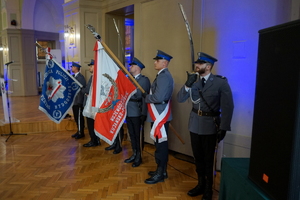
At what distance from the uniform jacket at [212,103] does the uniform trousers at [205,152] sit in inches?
3.3

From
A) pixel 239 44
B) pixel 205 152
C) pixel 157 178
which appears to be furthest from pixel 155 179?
pixel 239 44

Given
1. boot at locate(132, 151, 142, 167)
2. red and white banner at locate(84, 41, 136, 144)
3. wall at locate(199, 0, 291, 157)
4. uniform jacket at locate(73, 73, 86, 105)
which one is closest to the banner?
uniform jacket at locate(73, 73, 86, 105)

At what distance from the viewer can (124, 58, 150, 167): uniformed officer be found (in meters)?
3.35

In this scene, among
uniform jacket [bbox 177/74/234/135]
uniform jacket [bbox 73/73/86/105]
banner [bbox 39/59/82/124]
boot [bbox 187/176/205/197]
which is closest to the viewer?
uniform jacket [bbox 177/74/234/135]

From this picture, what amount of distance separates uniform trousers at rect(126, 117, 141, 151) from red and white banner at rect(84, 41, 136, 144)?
532 millimetres

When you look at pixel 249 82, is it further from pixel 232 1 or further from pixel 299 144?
pixel 299 144

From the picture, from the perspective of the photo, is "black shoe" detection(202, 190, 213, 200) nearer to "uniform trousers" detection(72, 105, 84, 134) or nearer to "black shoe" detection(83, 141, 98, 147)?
"black shoe" detection(83, 141, 98, 147)

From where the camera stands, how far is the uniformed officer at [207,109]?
2267 mm

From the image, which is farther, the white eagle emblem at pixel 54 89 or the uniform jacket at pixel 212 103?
the white eagle emblem at pixel 54 89

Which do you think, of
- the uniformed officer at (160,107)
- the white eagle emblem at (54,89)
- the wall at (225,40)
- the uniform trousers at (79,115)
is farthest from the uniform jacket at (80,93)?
the uniformed officer at (160,107)

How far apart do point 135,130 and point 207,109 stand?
1441mm

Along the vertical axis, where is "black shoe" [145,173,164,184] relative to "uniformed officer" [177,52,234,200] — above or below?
below

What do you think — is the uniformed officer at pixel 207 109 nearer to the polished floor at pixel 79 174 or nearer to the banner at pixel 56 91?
the polished floor at pixel 79 174

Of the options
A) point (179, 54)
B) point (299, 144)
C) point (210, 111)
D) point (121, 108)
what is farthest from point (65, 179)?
point (299, 144)
